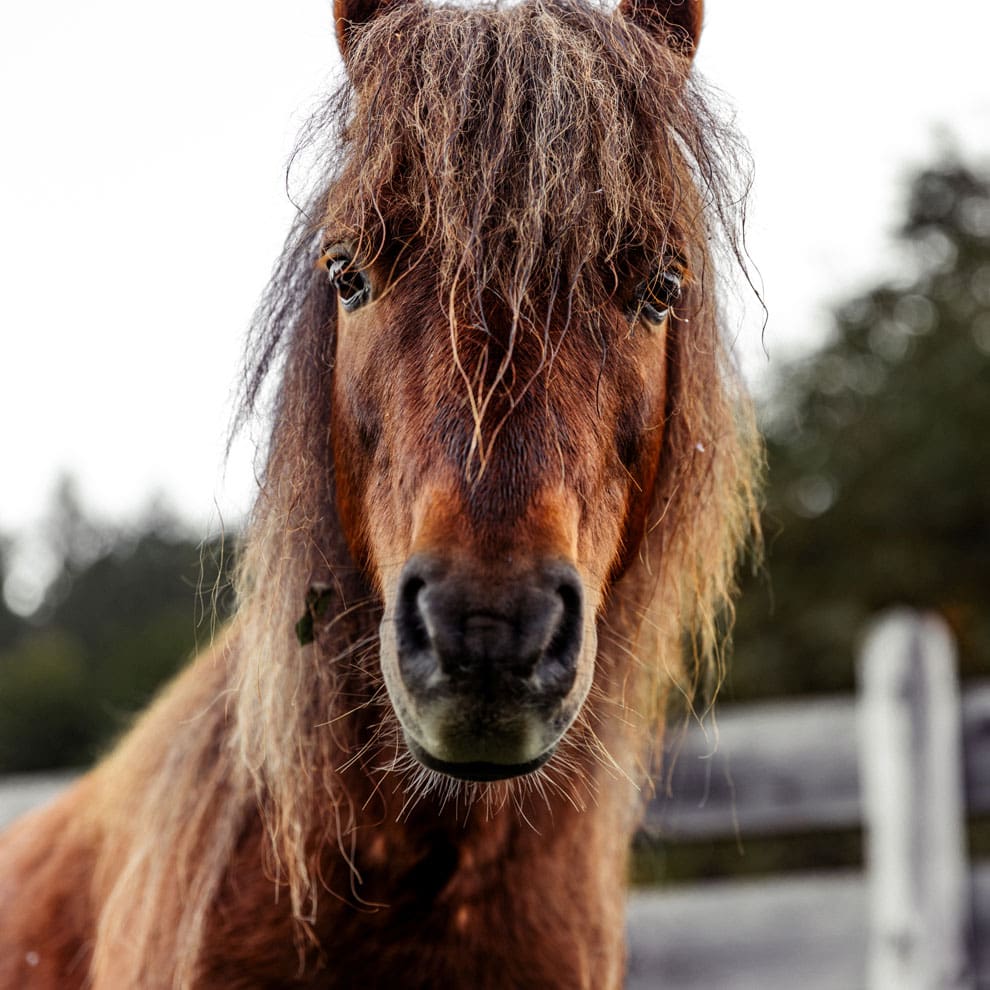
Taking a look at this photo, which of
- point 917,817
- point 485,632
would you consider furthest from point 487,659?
point 917,817

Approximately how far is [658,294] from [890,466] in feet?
39.0

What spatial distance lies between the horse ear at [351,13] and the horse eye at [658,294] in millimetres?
678

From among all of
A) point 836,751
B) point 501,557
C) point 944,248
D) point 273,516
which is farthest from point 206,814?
point 944,248

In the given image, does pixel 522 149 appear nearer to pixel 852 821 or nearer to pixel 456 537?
pixel 456 537

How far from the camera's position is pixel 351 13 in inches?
69.9

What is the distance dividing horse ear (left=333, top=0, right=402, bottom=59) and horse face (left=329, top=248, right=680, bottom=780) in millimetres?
446

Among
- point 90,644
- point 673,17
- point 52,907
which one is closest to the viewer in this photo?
point 673,17

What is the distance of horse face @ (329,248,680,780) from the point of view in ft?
3.88

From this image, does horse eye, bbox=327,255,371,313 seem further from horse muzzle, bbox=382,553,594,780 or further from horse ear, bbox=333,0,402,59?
horse muzzle, bbox=382,553,594,780

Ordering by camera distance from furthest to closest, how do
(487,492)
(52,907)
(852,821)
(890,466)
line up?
1. (890,466)
2. (852,821)
3. (52,907)
4. (487,492)

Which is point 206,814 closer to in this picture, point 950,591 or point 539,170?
point 539,170

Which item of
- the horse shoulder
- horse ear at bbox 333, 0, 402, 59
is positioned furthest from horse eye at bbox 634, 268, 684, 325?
the horse shoulder

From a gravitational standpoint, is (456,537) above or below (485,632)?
above

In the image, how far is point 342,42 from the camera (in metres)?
1.78
